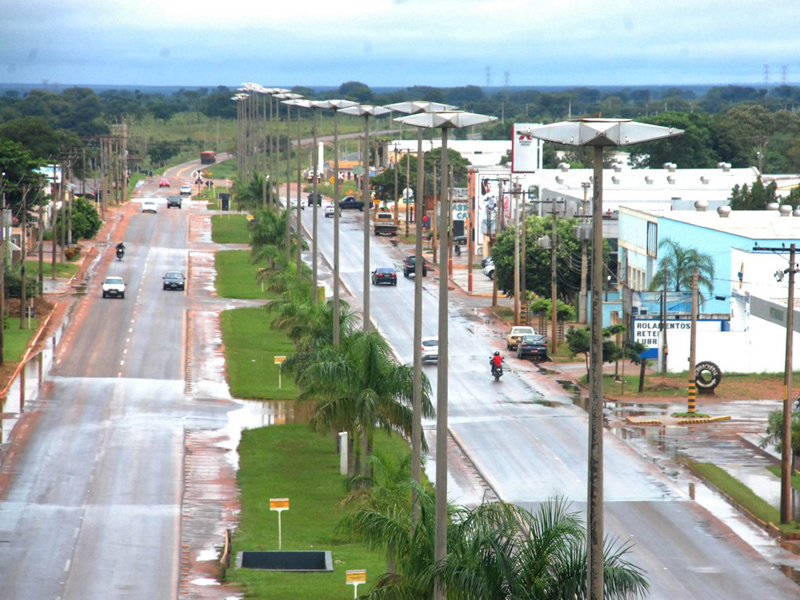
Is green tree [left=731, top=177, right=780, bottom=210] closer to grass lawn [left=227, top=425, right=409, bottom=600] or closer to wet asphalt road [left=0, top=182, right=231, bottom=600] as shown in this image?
wet asphalt road [left=0, top=182, right=231, bottom=600]

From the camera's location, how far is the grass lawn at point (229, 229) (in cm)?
11512

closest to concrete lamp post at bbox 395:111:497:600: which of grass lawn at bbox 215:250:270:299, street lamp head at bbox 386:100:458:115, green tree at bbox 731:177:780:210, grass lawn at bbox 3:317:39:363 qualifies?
street lamp head at bbox 386:100:458:115

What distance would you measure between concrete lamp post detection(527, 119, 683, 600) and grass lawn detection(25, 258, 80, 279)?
2836 inches

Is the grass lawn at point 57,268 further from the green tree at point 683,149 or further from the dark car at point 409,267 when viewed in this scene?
the green tree at point 683,149

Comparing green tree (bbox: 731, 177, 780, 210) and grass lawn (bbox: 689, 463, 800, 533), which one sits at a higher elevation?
green tree (bbox: 731, 177, 780, 210)

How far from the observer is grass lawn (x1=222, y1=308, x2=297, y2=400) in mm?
56750

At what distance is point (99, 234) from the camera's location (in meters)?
116

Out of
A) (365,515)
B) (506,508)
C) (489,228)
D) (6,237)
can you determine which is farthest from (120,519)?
(489,228)

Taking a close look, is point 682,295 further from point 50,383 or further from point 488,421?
point 50,383

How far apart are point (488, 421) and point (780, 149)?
137 m

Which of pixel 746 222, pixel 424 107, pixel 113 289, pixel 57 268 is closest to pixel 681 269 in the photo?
pixel 746 222

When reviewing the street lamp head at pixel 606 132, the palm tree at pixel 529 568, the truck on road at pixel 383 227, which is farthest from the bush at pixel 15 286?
the street lamp head at pixel 606 132

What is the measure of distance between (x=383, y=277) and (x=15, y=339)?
30.9 metres

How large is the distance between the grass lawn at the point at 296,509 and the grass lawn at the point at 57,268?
43.0 metres
